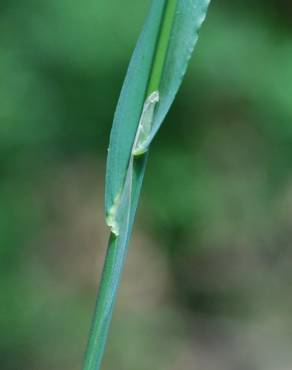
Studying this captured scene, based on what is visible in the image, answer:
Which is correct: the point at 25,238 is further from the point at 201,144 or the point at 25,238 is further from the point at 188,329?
the point at 188,329

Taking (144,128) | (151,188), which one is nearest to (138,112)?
(144,128)

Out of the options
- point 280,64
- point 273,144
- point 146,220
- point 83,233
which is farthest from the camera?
point 83,233

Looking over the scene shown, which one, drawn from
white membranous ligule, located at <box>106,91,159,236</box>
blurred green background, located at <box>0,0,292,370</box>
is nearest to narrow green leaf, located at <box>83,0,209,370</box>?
white membranous ligule, located at <box>106,91,159,236</box>

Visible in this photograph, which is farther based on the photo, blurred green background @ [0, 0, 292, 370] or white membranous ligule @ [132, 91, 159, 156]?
blurred green background @ [0, 0, 292, 370]

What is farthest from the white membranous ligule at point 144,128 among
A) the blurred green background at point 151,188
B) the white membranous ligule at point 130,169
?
the blurred green background at point 151,188

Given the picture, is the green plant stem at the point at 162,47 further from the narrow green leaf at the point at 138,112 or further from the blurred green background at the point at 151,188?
the blurred green background at the point at 151,188

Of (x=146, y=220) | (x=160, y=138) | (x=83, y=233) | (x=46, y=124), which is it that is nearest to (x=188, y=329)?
(x=83, y=233)

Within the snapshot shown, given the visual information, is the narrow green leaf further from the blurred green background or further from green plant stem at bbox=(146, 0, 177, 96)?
the blurred green background
